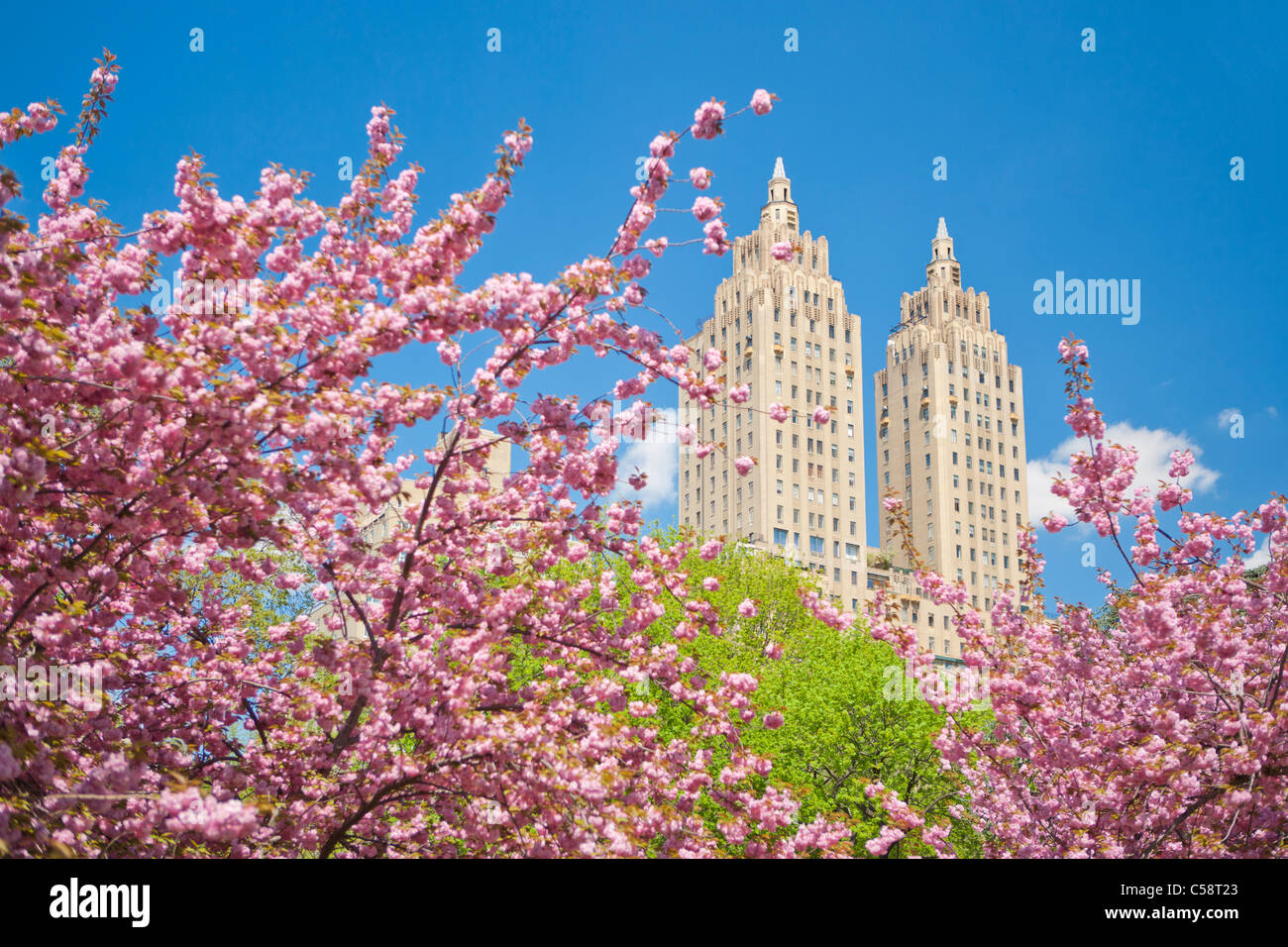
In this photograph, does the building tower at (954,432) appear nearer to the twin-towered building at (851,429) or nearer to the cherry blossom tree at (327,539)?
the twin-towered building at (851,429)

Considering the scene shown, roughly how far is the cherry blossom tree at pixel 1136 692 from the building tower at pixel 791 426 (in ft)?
241

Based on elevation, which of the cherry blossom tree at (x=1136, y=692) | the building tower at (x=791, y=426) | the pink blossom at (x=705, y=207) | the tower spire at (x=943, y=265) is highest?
the tower spire at (x=943, y=265)

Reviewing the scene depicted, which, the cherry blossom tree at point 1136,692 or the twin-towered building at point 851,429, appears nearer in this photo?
the cherry blossom tree at point 1136,692

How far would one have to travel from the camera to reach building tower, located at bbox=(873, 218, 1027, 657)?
349 ft

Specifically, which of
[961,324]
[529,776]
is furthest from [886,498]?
[961,324]

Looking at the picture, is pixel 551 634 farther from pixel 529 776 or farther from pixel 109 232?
pixel 109 232

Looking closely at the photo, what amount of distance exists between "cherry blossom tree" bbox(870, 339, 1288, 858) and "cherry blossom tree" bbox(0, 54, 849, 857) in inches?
156

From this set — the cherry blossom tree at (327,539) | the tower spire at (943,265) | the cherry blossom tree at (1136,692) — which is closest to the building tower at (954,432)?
the tower spire at (943,265)

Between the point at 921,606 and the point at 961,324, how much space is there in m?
37.3

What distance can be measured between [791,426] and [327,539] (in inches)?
3406

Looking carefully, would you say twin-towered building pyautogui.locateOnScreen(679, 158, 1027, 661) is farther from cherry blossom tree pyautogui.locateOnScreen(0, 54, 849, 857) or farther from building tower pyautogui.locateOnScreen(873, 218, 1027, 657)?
cherry blossom tree pyautogui.locateOnScreen(0, 54, 849, 857)

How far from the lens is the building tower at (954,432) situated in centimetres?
10644

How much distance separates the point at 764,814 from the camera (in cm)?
Answer: 946

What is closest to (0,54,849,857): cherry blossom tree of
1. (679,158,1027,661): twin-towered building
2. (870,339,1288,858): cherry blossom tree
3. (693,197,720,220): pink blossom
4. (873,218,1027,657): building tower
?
(693,197,720,220): pink blossom
